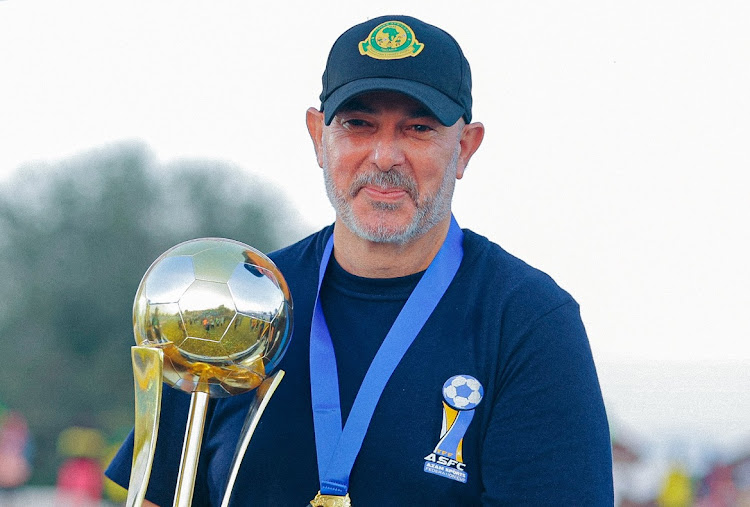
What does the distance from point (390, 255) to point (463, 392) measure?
32 cm

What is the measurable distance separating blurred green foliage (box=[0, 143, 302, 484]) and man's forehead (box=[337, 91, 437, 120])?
1946 millimetres

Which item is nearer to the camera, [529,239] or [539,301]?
[539,301]

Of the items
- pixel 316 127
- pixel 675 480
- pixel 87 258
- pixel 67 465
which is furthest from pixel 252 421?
pixel 87 258

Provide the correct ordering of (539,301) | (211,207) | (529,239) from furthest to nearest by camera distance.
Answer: (211,207), (529,239), (539,301)

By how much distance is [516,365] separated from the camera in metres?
1.56

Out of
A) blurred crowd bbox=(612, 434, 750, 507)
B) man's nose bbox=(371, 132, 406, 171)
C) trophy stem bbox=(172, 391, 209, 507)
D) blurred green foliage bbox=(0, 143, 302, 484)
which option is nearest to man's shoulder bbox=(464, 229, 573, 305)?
man's nose bbox=(371, 132, 406, 171)

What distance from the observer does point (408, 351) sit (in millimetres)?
1634

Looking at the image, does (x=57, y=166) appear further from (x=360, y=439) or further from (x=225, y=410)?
(x=360, y=439)

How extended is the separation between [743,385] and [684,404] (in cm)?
19

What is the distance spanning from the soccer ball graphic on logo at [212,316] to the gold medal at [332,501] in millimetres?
233

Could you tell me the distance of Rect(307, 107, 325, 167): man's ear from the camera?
1888mm

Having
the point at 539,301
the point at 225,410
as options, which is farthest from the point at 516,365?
the point at 225,410

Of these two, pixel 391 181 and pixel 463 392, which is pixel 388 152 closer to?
pixel 391 181

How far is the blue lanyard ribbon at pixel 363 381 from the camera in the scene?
155 cm
